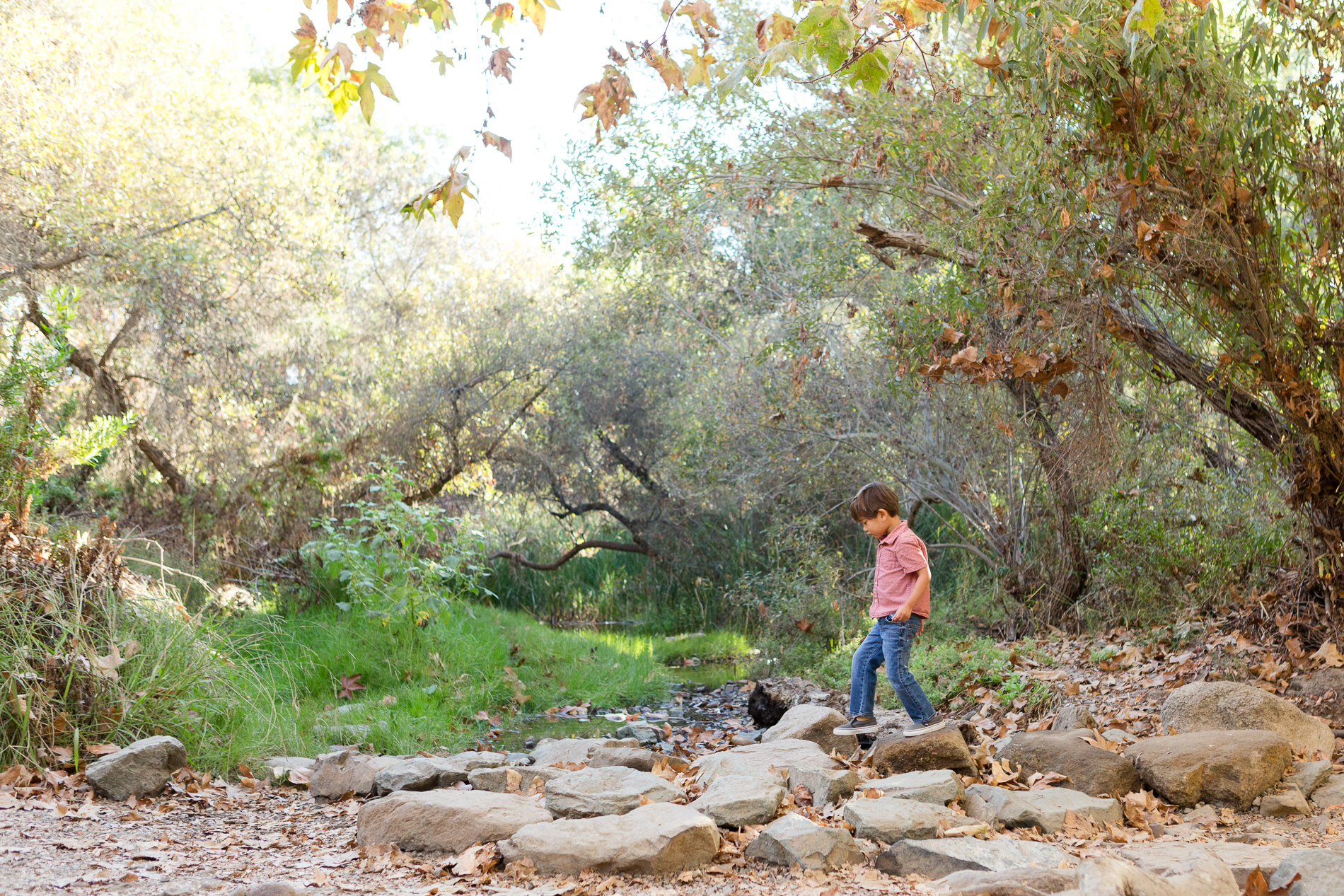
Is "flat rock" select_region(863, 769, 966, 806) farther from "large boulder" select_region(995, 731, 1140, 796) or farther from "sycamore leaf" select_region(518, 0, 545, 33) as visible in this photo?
"sycamore leaf" select_region(518, 0, 545, 33)

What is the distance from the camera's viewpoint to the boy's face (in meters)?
5.43

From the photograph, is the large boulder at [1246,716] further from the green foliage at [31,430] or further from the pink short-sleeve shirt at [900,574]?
the green foliage at [31,430]

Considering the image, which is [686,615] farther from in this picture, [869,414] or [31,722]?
[31,722]

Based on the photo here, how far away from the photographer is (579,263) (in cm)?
1149

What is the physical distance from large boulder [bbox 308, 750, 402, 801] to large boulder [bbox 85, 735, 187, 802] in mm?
690

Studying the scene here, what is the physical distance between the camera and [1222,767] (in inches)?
153

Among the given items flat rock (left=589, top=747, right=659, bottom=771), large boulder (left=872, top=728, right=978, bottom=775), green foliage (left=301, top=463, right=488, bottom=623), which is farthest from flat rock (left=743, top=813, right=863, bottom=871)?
green foliage (left=301, top=463, right=488, bottom=623)

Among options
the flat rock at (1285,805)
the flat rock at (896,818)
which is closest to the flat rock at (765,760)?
the flat rock at (896,818)

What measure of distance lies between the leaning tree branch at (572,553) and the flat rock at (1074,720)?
8.41 meters

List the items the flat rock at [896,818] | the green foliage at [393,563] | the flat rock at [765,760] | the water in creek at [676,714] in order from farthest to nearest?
the green foliage at [393,563] → the water in creek at [676,714] → the flat rock at [765,760] → the flat rock at [896,818]

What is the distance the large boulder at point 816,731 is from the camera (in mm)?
5520

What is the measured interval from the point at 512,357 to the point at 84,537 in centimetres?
733

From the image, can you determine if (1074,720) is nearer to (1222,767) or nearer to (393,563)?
(1222,767)

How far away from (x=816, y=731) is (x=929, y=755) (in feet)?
4.34
